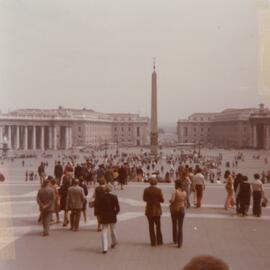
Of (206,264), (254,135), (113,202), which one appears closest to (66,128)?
(254,135)

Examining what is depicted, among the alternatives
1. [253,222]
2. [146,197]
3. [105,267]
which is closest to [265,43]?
[253,222]

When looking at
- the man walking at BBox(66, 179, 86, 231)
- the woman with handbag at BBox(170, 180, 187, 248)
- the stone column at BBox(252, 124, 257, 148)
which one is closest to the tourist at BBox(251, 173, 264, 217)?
the woman with handbag at BBox(170, 180, 187, 248)

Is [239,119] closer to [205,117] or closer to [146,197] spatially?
[205,117]

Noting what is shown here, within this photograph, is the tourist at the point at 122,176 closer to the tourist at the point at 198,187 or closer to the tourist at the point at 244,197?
the tourist at the point at 198,187

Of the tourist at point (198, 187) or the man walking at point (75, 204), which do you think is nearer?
the man walking at point (75, 204)

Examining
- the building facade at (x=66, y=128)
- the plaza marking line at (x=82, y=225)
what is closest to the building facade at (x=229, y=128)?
the building facade at (x=66, y=128)

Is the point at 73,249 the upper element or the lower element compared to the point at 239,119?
lower

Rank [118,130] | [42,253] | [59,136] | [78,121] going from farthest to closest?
[118,130]
[78,121]
[59,136]
[42,253]
